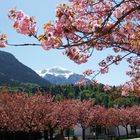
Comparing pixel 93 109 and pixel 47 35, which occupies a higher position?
pixel 93 109

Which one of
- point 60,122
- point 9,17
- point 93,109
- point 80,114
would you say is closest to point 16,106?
point 60,122

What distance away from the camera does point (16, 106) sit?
49.3m

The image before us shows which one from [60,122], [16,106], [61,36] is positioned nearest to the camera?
[61,36]

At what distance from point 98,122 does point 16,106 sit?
3593 cm

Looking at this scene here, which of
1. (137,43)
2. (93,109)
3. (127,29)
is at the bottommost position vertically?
(137,43)

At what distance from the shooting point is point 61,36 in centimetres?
805

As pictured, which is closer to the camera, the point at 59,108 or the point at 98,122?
the point at 59,108

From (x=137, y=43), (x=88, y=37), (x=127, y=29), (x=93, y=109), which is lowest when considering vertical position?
(x=88, y=37)

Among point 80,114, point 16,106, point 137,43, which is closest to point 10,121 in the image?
point 16,106

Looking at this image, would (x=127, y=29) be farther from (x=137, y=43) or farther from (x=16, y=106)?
(x=16, y=106)

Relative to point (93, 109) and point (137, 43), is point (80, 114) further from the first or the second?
point (137, 43)

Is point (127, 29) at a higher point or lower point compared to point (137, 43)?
higher

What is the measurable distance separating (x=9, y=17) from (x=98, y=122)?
74791mm

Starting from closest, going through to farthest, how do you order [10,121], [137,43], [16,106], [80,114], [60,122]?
[137,43], [10,121], [16,106], [60,122], [80,114]
